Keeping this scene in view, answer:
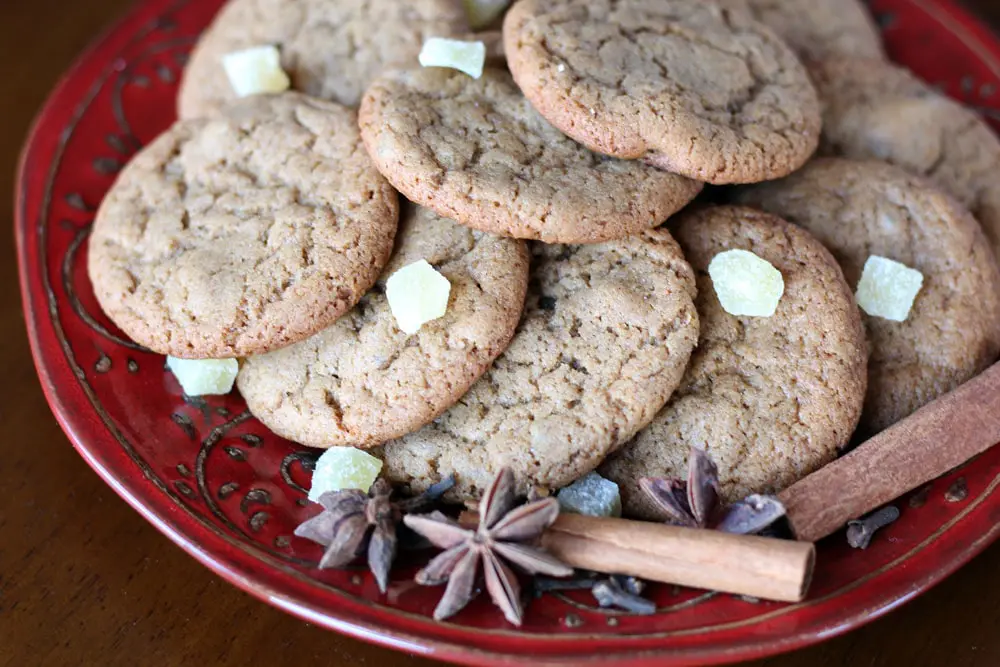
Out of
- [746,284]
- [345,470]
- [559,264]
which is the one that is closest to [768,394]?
[746,284]

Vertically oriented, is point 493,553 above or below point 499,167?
below

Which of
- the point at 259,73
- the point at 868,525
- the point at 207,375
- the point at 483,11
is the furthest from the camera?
the point at 483,11

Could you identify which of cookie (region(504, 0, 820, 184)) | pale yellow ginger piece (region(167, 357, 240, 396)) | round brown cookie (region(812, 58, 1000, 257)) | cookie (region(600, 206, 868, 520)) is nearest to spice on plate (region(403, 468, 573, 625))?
cookie (region(600, 206, 868, 520))

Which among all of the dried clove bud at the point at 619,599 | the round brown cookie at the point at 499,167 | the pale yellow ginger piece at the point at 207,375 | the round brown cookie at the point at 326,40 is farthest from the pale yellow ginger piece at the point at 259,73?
the dried clove bud at the point at 619,599

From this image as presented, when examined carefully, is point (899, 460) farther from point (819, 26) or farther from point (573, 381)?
point (819, 26)

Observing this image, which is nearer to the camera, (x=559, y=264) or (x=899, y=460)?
(x=899, y=460)

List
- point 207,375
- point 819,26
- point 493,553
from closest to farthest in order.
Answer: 1. point 493,553
2. point 207,375
3. point 819,26

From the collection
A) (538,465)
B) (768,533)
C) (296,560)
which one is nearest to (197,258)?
(296,560)
